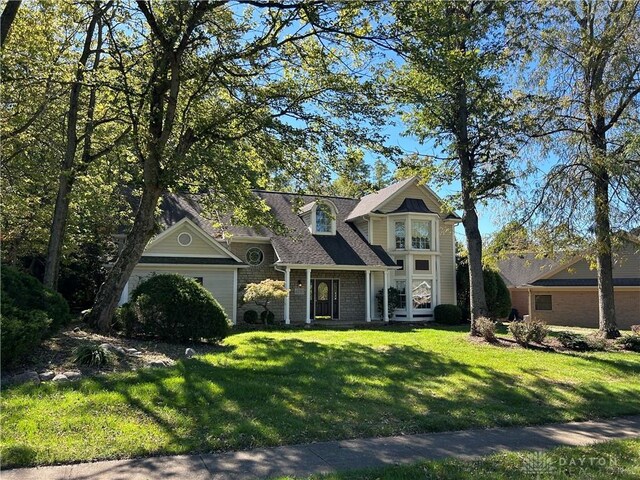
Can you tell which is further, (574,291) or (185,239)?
(574,291)

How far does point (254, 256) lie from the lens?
2305 cm

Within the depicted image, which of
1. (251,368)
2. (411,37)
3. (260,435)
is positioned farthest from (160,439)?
(411,37)

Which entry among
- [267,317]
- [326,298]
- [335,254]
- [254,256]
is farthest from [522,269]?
[267,317]

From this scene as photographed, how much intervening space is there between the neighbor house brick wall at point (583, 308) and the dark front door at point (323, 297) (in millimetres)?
14413

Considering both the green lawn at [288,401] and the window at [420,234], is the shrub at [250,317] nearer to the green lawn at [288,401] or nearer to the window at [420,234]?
the window at [420,234]

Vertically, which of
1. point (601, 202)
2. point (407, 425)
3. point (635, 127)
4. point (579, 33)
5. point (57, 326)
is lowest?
point (407, 425)

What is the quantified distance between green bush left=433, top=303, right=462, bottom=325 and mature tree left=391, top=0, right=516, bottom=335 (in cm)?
825

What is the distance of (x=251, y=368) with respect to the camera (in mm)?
9102

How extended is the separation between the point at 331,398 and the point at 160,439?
2.88 meters

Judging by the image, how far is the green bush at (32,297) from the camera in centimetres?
897

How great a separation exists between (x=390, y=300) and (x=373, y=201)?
5596 mm

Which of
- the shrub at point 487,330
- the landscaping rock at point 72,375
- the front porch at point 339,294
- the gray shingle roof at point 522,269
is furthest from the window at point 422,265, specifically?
the landscaping rock at point 72,375

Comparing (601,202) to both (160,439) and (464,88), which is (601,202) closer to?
(464,88)

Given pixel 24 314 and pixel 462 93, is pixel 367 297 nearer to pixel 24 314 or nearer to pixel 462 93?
pixel 462 93
